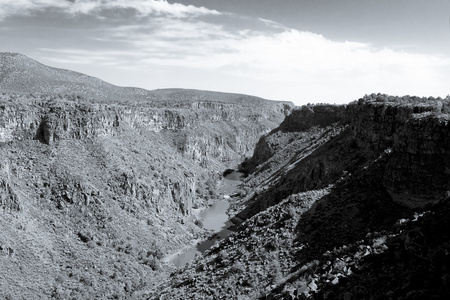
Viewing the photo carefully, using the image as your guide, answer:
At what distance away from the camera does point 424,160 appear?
2241 cm

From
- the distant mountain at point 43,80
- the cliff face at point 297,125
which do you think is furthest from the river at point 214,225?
the distant mountain at point 43,80

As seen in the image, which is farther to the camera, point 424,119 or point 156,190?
point 156,190

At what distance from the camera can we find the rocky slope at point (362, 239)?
1295cm

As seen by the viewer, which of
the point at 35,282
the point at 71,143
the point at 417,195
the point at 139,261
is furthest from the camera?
the point at 71,143

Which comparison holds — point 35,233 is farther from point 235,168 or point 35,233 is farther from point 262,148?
point 235,168

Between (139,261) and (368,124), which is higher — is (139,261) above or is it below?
below

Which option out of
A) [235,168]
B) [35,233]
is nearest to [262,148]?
[235,168]

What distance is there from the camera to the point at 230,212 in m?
61.7

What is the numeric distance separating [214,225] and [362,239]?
1529 inches

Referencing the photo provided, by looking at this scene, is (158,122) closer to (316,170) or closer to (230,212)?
(230,212)

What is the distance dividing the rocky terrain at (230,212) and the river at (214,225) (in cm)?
161

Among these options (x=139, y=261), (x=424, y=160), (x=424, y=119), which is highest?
(x=424, y=119)

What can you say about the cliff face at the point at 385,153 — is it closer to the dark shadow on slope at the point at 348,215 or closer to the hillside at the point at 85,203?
the dark shadow on slope at the point at 348,215

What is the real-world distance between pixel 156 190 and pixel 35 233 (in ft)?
67.0
